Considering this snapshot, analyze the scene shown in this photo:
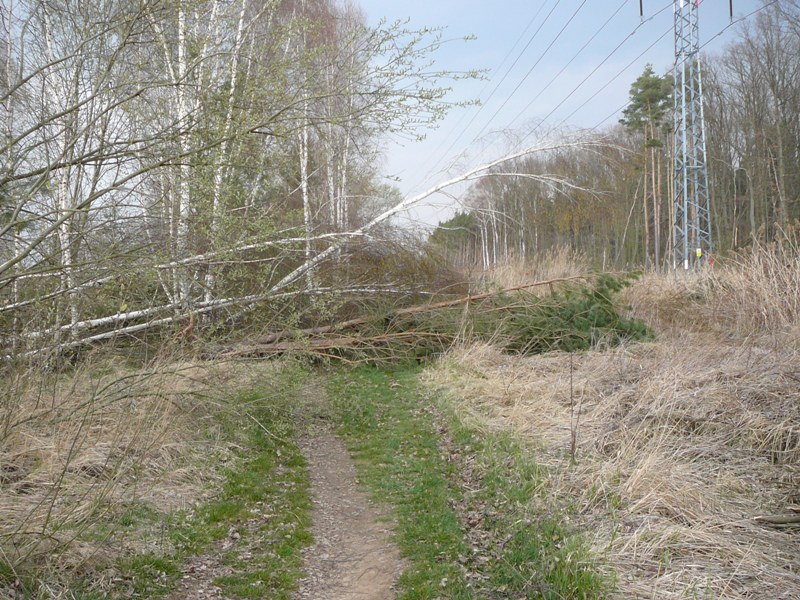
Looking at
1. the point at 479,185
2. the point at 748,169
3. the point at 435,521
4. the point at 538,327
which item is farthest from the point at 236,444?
the point at 748,169

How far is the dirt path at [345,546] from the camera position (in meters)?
4.51

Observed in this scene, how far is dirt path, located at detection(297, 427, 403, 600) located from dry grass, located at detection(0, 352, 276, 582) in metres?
1.12

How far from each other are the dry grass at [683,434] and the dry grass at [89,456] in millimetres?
3188

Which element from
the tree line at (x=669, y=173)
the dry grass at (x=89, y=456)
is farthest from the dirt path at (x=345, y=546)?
the tree line at (x=669, y=173)

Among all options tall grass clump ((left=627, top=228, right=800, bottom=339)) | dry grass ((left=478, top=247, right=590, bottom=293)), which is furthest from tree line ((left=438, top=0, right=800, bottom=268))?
tall grass clump ((left=627, top=228, right=800, bottom=339))

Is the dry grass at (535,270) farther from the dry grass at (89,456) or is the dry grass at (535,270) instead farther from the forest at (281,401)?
the dry grass at (89,456)

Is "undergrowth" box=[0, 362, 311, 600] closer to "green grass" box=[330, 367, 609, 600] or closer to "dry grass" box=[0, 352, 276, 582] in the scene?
"dry grass" box=[0, 352, 276, 582]

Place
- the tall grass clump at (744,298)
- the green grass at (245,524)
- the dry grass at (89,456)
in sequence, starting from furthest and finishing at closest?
the tall grass clump at (744,298) → the green grass at (245,524) → the dry grass at (89,456)

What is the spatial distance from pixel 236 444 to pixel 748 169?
87.5 ft

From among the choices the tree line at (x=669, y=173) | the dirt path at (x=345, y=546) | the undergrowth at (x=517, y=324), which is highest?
the tree line at (x=669, y=173)

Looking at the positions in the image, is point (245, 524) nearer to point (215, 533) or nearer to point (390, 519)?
point (215, 533)

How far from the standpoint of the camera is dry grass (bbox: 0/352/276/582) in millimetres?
4160

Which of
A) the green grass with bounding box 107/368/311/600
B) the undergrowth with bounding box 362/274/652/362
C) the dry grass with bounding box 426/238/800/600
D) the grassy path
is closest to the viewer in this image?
the dry grass with bounding box 426/238/800/600

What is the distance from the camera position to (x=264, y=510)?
5957 millimetres
